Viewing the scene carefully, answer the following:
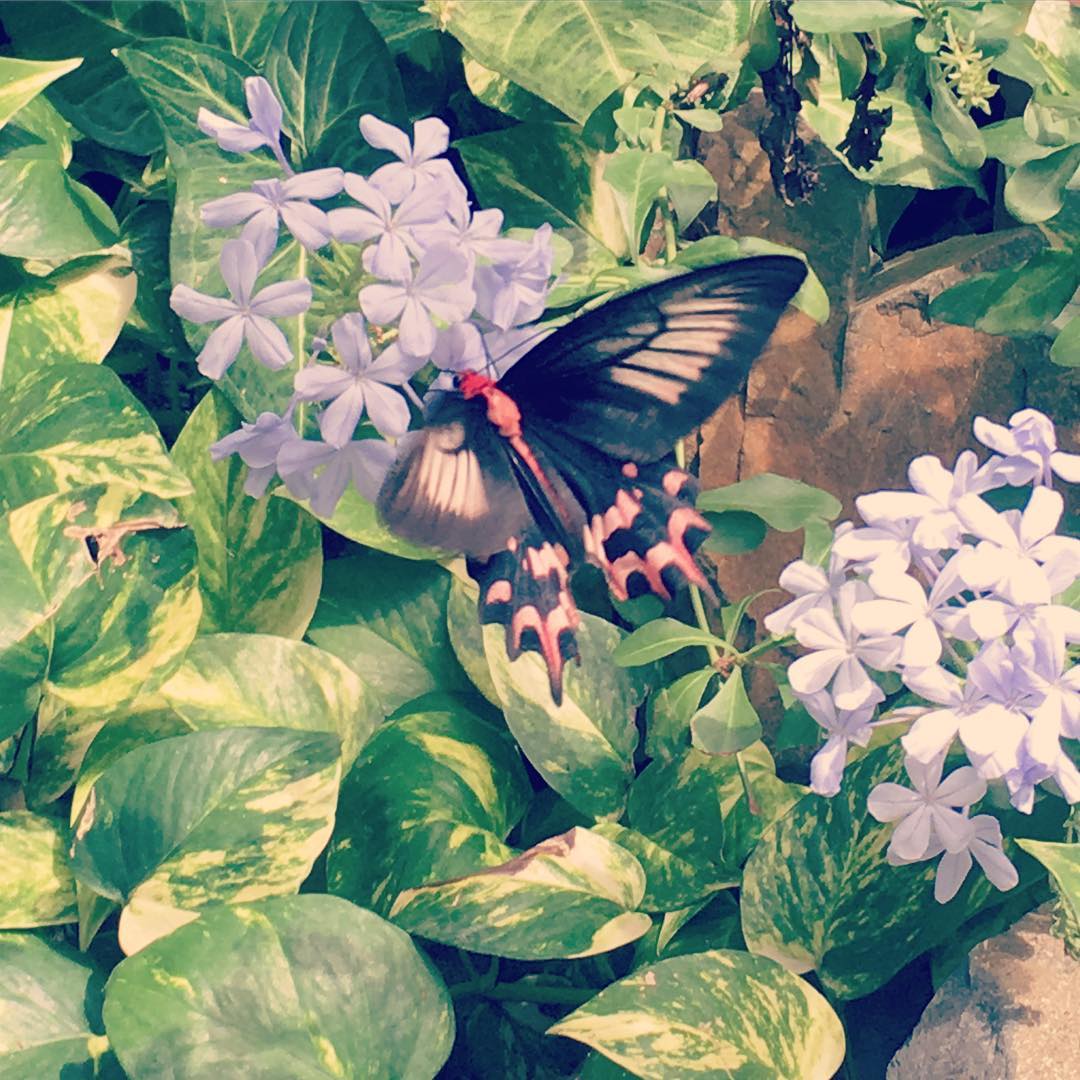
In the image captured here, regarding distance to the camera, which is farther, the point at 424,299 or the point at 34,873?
the point at 34,873

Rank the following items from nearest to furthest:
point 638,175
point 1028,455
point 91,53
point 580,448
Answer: point 1028,455 < point 580,448 < point 638,175 < point 91,53

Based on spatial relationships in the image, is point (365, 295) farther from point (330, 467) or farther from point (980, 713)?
point (980, 713)

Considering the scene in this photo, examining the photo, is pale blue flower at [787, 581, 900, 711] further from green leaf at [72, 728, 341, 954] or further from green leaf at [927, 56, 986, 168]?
green leaf at [927, 56, 986, 168]

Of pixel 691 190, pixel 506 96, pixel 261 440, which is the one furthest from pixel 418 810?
pixel 506 96

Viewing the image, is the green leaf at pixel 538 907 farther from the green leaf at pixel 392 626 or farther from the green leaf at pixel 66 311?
the green leaf at pixel 66 311

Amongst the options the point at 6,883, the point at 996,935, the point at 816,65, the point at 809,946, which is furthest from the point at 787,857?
the point at 816,65

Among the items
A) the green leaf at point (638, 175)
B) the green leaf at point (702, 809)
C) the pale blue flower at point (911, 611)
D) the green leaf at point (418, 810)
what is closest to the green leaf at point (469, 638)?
the green leaf at point (418, 810)

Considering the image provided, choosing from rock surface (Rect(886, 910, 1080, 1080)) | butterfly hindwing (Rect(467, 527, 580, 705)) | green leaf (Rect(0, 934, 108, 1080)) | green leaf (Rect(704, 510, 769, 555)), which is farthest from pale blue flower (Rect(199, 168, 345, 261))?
rock surface (Rect(886, 910, 1080, 1080))
